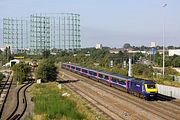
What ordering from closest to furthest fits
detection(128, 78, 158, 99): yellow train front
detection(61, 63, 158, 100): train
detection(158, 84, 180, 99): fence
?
detection(128, 78, 158, 99): yellow train front, detection(61, 63, 158, 100): train, detection(158, 84, 180, 99): fence

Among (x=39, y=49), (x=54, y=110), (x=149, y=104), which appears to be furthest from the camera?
(x=39, y=49)

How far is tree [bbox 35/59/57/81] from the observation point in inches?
2798

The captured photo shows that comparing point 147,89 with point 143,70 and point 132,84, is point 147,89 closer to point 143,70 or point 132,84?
point 132,84

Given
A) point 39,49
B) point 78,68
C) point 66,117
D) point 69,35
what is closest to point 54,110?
point 66,117

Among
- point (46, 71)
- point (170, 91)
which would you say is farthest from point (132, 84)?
point (46, 71)

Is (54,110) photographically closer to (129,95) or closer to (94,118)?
(94,118)

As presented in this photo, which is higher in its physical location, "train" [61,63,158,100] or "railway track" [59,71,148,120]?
"train" [61,63,158,100]

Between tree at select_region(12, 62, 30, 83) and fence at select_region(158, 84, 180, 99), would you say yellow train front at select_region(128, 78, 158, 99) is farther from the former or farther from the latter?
tree at select_region(12, 62, 30, 83)

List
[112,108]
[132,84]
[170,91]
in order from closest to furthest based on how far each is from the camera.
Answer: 1. [112,108]
2. [132,84]
3. [170,91]

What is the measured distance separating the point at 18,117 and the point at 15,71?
142 ft

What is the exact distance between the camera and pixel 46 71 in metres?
71.7

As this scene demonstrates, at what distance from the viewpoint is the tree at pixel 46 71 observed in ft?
233

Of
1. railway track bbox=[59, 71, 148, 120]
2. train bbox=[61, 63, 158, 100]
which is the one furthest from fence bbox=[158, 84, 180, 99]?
railway track bbox=[59, 71, 148, 120]

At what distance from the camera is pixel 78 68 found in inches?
3816
